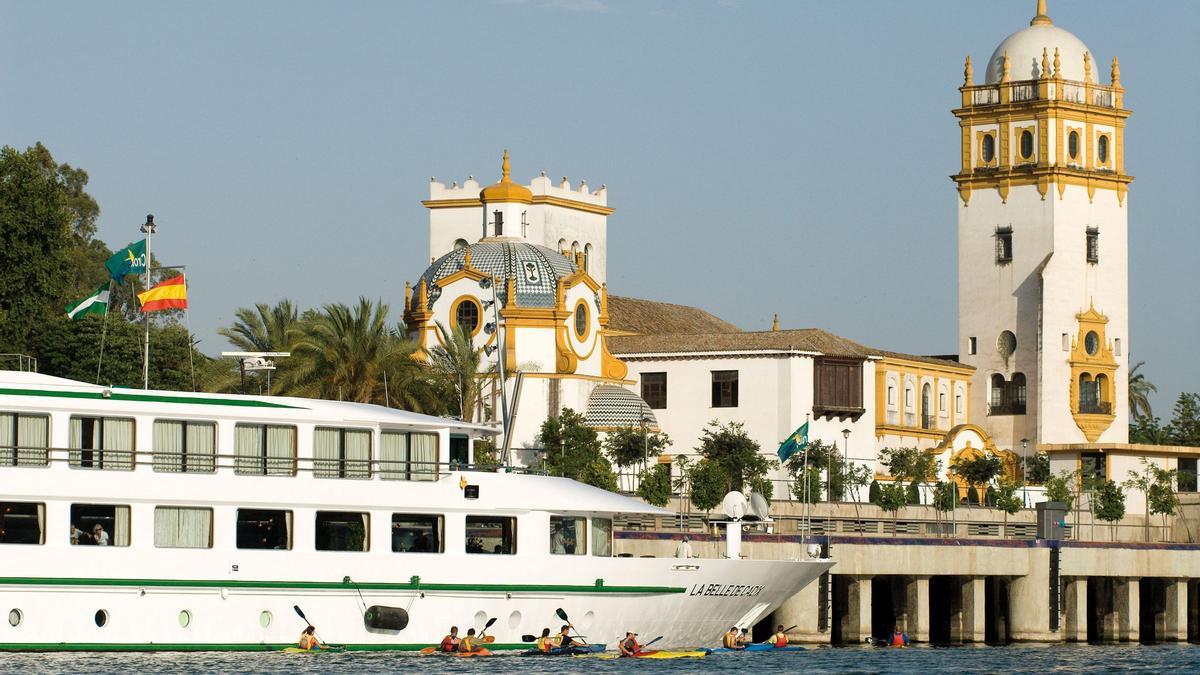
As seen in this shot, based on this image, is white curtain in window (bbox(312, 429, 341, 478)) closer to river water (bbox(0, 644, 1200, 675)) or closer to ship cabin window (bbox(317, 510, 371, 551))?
ship cabin window (bbox(317, 510, 371, 551))

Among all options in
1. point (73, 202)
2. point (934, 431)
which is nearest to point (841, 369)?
point (934, 431)

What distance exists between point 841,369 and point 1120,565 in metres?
30.3

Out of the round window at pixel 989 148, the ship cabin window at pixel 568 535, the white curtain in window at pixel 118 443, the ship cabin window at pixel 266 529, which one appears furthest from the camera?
the round window at pixel 989 148

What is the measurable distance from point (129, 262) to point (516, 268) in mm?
41897

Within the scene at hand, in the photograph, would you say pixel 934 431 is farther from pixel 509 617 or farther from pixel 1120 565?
pixel 509 617

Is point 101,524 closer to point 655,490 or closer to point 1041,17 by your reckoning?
point 655,490

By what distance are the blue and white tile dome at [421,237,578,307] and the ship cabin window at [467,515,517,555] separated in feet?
145

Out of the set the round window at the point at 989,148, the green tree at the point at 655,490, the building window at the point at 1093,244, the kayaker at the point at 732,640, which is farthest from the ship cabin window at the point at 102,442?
the building window at the point at 1093,244

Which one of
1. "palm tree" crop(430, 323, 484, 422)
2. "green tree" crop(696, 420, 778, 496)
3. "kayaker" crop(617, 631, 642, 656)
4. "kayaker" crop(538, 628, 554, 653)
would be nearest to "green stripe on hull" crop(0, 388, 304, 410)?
"kayaker" crop(538, 628, 554, 653)

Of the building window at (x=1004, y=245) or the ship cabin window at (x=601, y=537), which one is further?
the building window at (x=1004, y=245)

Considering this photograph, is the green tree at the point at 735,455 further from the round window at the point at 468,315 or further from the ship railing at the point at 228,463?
the ship railing at the point at 228,463

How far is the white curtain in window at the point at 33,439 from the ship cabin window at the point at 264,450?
11.8ft

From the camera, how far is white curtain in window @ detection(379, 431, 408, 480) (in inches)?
1823

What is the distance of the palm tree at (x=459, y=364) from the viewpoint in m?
83.6
